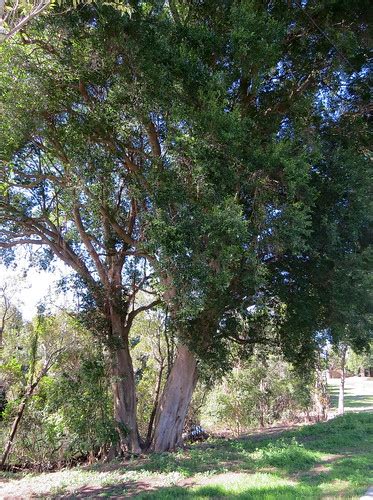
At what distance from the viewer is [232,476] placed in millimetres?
6812

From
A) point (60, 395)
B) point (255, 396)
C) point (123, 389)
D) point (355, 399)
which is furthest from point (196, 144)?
point (355, 399)

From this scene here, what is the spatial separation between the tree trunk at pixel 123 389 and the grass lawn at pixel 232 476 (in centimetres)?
187

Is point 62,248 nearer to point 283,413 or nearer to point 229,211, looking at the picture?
point 229,211

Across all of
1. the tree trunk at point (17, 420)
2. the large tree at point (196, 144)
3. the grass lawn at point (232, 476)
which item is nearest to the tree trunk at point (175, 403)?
the large tree at point (196, 144)

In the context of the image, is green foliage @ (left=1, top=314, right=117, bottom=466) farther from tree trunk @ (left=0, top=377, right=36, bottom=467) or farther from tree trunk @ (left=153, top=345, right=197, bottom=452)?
tree trunk @ (left=153, top=345, right=197, bottom=452)

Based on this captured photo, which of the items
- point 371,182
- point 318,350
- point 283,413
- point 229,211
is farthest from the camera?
point 283,413

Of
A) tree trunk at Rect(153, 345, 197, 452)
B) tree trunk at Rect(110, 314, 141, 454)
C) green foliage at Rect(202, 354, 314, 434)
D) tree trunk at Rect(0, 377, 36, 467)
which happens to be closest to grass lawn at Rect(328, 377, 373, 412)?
green foliage at Rect(202, 354, 314, 434)

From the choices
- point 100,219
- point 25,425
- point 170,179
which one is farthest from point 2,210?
point 25,425

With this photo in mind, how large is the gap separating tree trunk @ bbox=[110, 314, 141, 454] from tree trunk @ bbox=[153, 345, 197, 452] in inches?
28.0

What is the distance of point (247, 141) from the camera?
7918 millimetres

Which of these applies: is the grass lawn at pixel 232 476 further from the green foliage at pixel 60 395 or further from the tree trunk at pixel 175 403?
the tree trunk at pixel 175 403

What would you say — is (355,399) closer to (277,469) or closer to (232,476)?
(277,469)

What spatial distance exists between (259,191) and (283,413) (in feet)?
47.3

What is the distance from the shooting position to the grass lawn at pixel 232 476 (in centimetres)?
570
